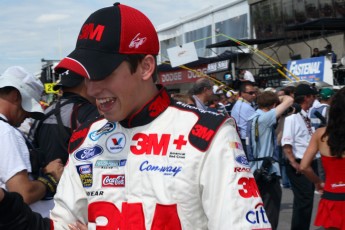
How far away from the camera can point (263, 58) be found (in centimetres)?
2475

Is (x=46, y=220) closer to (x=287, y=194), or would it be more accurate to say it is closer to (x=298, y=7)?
(x=287, y=194)

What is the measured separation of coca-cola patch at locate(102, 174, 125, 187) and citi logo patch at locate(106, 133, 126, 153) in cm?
9

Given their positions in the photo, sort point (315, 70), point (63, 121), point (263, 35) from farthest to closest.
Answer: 1. point (263, 35)
2. point (315, 70)
3. point (63, 121)

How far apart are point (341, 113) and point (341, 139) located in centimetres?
23

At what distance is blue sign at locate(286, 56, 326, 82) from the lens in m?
15.8

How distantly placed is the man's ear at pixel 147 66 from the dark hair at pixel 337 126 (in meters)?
3.00

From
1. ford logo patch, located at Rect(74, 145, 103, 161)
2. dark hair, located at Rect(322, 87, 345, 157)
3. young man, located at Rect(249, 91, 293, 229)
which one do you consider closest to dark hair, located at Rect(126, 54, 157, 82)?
ford logo patch, located at Rect(74, 145, 103, 161)

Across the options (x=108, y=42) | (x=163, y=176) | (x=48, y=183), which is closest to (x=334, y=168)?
(x=48, y=183)

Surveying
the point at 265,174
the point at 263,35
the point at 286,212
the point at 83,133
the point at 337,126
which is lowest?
the point at 286,212

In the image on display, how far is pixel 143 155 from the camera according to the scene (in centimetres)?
188

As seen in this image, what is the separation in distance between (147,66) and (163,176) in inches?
16.0

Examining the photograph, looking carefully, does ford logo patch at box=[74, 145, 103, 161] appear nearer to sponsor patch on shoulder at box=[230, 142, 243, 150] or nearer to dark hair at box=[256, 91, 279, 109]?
sponsor patch on shoulder at box=[230, 142, 243, 150]

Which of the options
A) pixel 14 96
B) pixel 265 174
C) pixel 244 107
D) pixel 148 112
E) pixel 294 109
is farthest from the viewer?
pixel 244 107

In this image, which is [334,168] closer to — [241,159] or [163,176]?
[241,159]
